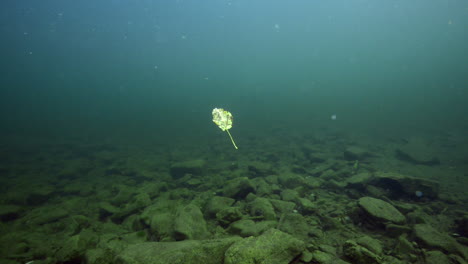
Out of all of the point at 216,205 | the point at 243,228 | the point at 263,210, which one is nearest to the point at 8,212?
the point at 216,205

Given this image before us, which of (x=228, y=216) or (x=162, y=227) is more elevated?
(x=162, y=227)

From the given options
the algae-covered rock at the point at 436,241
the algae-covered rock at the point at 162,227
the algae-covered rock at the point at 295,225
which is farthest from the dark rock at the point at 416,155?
the algae-covered rock at the point at 162,227

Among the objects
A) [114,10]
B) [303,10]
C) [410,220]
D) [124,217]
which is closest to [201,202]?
[124,217]

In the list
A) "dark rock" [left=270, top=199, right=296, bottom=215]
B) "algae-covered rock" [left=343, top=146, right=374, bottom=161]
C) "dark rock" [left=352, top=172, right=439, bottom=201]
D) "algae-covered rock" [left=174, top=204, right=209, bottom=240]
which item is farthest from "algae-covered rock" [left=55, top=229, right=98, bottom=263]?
"algae-covered rock" [left=343, top=146, right=374, bottom=161]

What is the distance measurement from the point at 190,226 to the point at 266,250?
183cm

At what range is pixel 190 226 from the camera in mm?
3840

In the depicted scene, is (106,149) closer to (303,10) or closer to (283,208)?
(283,208)

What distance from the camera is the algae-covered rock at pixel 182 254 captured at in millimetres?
2551

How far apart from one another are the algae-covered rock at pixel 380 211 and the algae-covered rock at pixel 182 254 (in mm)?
2967

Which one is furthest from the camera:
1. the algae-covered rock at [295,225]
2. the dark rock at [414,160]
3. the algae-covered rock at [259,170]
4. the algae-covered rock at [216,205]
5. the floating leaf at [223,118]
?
the dark rock at [414,160]

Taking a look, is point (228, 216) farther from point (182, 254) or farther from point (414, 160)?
point (414, 160)

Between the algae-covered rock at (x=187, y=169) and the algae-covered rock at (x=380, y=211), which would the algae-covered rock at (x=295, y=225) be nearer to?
the algae-covered rock at (x=380, y=211)

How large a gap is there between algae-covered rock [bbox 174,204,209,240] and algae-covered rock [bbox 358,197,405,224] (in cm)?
323

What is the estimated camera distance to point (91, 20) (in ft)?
267
